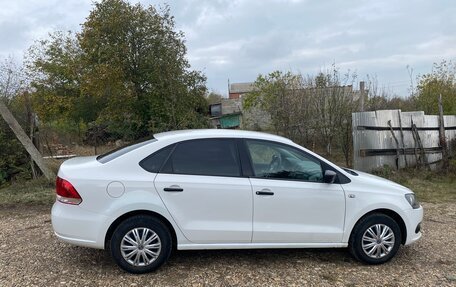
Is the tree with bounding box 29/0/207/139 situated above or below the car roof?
above

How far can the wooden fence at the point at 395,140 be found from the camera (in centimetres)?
1070

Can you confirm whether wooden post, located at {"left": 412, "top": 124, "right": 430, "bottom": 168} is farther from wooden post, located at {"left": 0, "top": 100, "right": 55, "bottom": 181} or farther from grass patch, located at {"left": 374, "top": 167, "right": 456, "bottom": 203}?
wooden post, located at {"left": 0, "top": 100, "right": 55, "bottom": 181}

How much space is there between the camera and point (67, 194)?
14.0 ft

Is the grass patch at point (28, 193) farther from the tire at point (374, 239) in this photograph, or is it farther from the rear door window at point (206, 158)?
the tire at point (374, 239)

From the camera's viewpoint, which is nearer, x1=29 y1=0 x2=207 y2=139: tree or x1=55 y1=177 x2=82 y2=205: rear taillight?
x1=55 y1=177 x2=82 y2=205: rear taillight

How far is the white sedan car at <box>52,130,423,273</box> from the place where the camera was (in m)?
4.27

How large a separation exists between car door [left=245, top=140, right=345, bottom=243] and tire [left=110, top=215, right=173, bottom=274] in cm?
103

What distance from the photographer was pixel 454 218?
724 cm

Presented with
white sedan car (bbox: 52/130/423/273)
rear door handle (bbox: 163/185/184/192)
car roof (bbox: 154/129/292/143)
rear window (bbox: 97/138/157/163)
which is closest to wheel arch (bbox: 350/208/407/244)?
white sedan car (bbox: 52/130/423/273)

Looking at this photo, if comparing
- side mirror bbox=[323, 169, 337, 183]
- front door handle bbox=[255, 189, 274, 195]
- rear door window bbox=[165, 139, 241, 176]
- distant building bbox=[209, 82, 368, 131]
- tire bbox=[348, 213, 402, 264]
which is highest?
distant building bbox=[209, 82, 368, 131]

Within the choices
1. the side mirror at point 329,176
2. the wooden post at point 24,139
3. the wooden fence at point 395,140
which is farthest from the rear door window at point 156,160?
the wooden fence at point 395,140

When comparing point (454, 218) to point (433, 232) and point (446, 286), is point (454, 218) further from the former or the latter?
point (446, 286)

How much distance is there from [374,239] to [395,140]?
6.93m

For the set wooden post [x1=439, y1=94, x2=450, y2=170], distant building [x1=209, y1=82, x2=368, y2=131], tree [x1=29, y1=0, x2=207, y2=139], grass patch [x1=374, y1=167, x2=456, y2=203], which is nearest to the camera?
grass patch [x1=374, y1=167, x2=456, y2=203]
